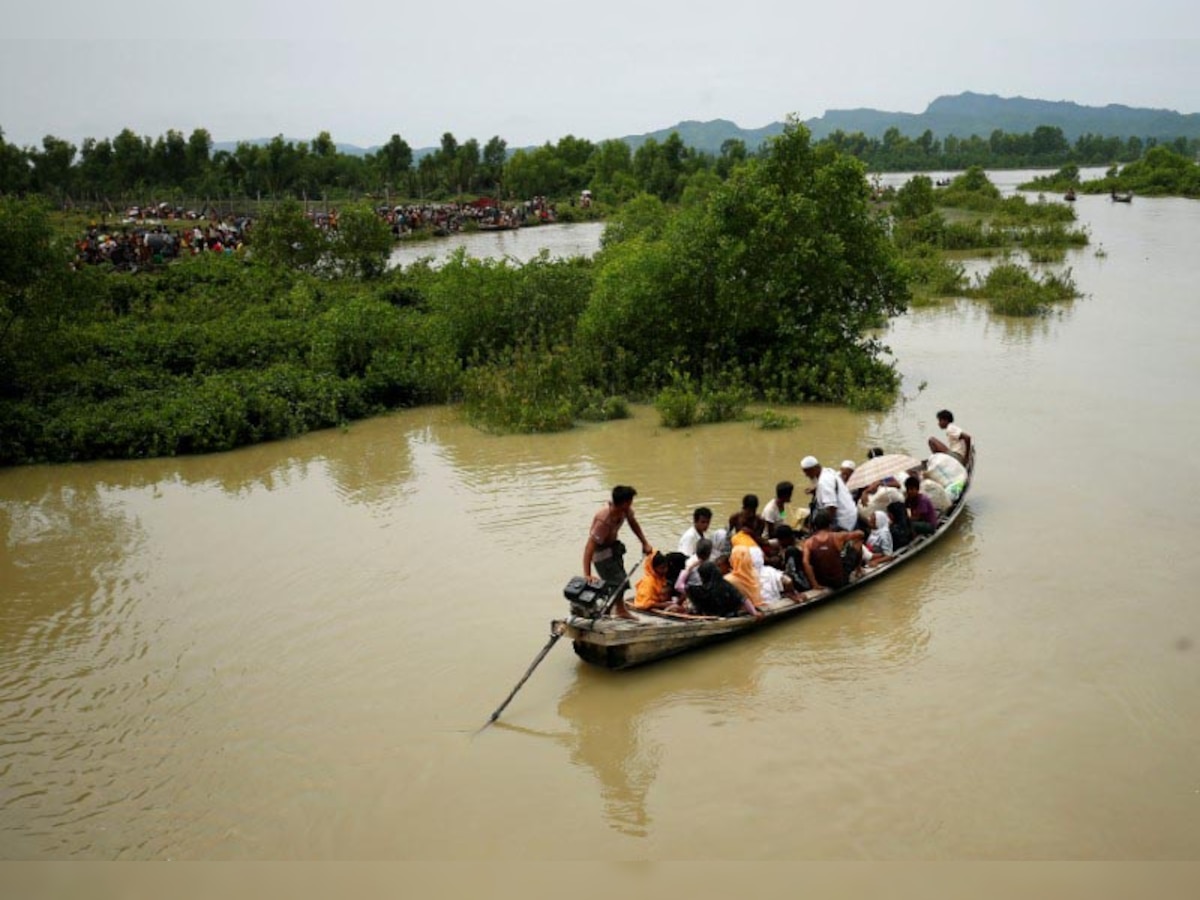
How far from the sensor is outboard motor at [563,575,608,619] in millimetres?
7484

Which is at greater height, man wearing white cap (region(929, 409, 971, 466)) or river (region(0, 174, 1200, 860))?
man wearing white cap (region(929, 409, 971, 466))

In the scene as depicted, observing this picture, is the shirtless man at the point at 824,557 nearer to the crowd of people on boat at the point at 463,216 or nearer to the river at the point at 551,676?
the river at the point at 551,676

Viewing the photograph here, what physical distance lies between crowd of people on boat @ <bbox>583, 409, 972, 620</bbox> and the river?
0.39m

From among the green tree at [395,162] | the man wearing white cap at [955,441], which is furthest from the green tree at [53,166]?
the man wearing white cap at [955,441]

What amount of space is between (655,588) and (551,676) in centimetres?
113

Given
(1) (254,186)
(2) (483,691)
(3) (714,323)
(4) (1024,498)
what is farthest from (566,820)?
(1) (254,186)

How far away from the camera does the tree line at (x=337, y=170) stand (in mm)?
47000

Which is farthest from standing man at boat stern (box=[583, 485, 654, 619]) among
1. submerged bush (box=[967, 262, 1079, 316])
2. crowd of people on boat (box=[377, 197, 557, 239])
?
crowd of people on boat (box=[377, 197, 557, 239])

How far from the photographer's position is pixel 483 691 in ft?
25.7

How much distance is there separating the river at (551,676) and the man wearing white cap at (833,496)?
75cm

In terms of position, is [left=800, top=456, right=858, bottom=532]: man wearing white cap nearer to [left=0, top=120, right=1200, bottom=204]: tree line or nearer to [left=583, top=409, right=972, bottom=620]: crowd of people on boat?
[left=583, top=409, right=972, bottom=620]: crowd of people on boat

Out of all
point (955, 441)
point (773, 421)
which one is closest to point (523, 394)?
point (773, 421)

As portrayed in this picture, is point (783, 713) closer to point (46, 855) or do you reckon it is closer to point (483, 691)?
point (483, 691)

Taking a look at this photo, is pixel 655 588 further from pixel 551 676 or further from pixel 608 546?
pixel 551 676
